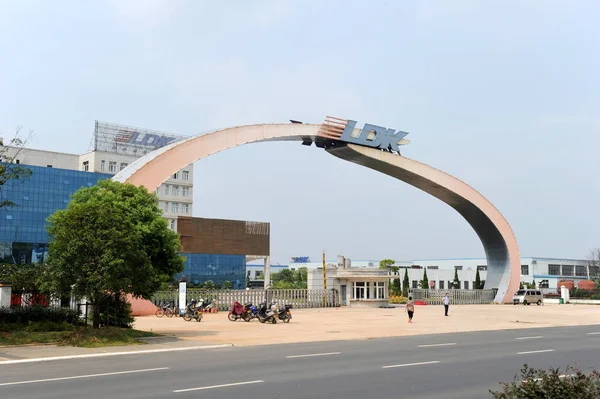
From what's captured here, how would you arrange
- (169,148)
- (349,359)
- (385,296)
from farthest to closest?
(385,296) < (169,148) < (349,359)

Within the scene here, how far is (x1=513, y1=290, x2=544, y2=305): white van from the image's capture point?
55531mm

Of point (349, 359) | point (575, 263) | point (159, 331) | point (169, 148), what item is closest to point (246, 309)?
point (159, 331)

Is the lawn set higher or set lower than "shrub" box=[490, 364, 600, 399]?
lower

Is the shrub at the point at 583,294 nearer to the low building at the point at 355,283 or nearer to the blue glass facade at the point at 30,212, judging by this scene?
the low building at the point at 355,283

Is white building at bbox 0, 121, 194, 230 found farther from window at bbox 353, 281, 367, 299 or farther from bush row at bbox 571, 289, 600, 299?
bush row at bbox 571, 289, 600, 299

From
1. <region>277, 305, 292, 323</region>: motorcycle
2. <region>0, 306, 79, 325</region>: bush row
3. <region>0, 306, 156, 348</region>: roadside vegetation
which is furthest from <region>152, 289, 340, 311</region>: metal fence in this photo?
<region>0, 306, 156, 348</region>: roadside vegetation

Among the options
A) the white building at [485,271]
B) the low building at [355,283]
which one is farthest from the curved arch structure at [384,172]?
the white building at [485,271]

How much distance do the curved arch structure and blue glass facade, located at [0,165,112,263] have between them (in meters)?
50.6

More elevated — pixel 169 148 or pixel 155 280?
pixel 169 148

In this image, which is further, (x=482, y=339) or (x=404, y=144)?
(x=404, y=144)

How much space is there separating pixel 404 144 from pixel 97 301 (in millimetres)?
29038

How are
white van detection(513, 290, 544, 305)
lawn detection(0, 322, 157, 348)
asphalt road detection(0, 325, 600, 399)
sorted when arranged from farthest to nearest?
white van detection(513, 290, 544, 305)
lawn detection(0, 322, 157, 348)
asphalt road detection(0, 325, 600, 399)

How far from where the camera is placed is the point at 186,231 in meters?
93.6

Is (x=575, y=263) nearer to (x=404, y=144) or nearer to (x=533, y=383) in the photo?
(x=404, y=144)
